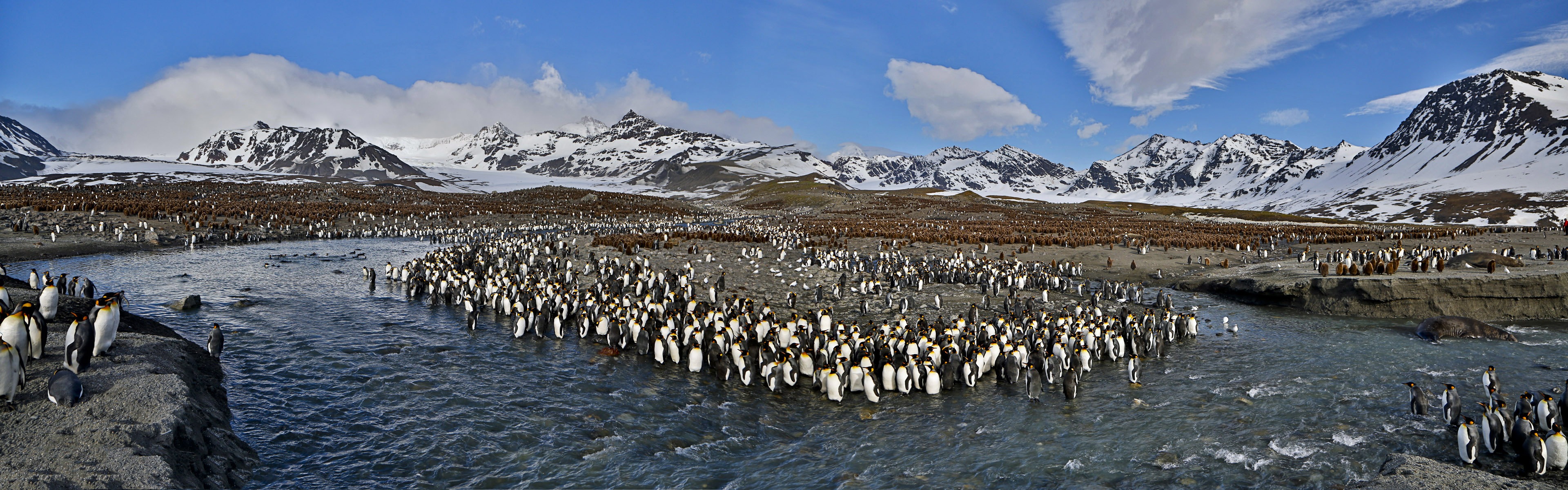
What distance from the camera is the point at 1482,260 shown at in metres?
23.5

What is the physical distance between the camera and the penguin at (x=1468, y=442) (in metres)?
8.23

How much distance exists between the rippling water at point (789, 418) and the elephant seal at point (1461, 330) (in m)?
0.39

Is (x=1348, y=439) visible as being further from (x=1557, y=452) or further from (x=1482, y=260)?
(x=1482, y=260)

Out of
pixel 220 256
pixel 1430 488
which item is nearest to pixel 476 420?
pixel 1430 488

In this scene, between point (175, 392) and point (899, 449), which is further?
point (899, 449)

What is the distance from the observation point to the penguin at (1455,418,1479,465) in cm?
823

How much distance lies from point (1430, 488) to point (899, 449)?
5732 millimetres

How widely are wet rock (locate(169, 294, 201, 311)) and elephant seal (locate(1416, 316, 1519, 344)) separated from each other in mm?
29383

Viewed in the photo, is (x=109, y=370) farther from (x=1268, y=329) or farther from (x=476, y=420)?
(x=1268, y=329)

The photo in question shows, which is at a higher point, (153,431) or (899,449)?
(153,431)

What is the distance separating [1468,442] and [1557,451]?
0.74m

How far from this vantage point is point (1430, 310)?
701 inches

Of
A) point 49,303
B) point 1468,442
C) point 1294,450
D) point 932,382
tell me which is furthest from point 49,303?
point 1468,442

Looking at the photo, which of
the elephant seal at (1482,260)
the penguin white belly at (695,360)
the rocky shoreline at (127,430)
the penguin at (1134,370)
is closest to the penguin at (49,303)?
the rocky shoreline at (127,430)
